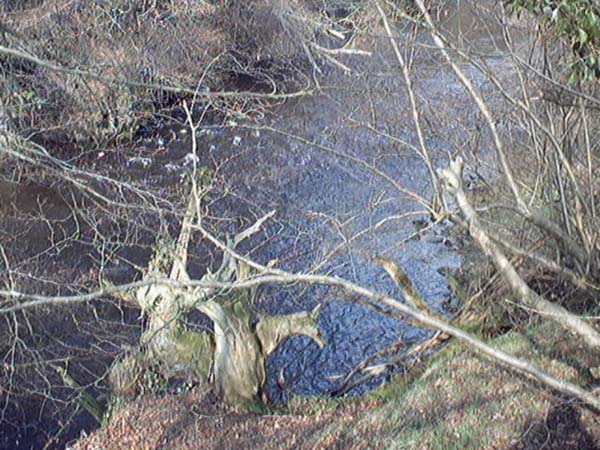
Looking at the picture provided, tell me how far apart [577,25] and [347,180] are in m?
9.51

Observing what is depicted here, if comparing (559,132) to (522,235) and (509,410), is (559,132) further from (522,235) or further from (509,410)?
(509,410)

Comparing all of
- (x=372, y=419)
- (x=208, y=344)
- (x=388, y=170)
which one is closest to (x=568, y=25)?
(x=372, y=419)

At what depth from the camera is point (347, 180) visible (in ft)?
53.5

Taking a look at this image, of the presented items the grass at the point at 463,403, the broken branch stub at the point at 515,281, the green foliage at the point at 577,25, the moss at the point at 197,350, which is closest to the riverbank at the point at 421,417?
the grass at the point at 463,403

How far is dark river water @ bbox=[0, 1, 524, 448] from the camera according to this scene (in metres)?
12.1

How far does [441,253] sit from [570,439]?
23.3 feet

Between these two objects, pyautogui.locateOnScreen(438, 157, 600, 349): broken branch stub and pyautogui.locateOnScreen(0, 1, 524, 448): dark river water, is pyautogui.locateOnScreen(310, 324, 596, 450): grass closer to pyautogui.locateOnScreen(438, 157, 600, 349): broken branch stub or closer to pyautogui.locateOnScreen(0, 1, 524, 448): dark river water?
pyautogui.locateOnScreen(438, 157, 600, 349): broken branch stub

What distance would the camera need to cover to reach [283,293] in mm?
13602

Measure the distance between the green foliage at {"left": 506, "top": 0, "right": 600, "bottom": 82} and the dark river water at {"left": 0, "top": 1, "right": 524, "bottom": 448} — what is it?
2990mm

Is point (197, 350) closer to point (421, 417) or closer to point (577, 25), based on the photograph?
point (421, 417)

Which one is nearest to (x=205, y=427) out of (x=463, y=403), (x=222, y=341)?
(x=222, y=341)

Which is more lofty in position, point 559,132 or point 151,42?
point 559,132

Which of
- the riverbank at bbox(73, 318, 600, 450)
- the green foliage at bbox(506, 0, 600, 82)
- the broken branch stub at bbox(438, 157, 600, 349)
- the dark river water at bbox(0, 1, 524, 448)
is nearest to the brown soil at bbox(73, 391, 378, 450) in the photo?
the riverbank at bbox(73, 318, 600, 450)

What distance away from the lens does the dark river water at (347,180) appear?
12148 millimetres
